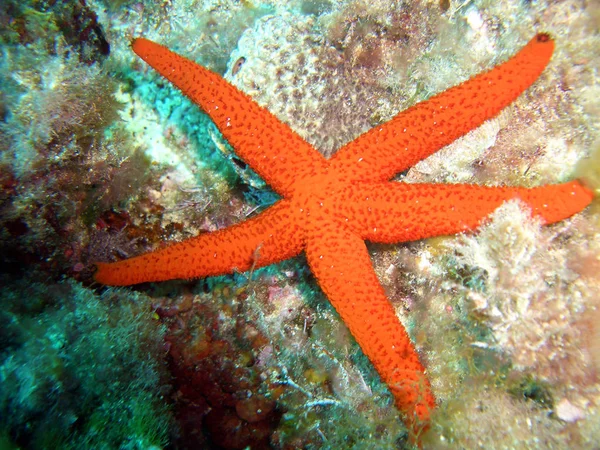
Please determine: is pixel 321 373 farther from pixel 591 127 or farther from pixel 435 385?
pixel 591 127

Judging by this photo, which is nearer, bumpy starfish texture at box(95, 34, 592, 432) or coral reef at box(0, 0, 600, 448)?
coral reef at box(0, 0, 600, 448)

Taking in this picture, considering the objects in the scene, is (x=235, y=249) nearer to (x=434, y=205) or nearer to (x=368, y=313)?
(x=368, y=313)

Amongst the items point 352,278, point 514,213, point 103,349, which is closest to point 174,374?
point 103,349

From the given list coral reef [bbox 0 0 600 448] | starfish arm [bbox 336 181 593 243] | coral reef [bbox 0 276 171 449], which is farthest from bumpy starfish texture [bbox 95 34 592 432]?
coral reef [bbox 0 276 171 449]

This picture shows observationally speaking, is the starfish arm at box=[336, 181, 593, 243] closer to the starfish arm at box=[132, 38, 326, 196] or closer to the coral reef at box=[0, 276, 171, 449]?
the starfish arm at box=[132, 38, 326, 196]

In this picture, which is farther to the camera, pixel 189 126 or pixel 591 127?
pixel 189 126

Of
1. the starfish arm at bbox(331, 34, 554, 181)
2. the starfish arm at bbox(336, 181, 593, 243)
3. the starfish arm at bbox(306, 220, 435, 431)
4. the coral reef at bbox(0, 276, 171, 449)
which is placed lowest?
the coral reef at bbox(0, 276, 171, 449)

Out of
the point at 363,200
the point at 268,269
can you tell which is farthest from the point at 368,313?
the point at 268,269
